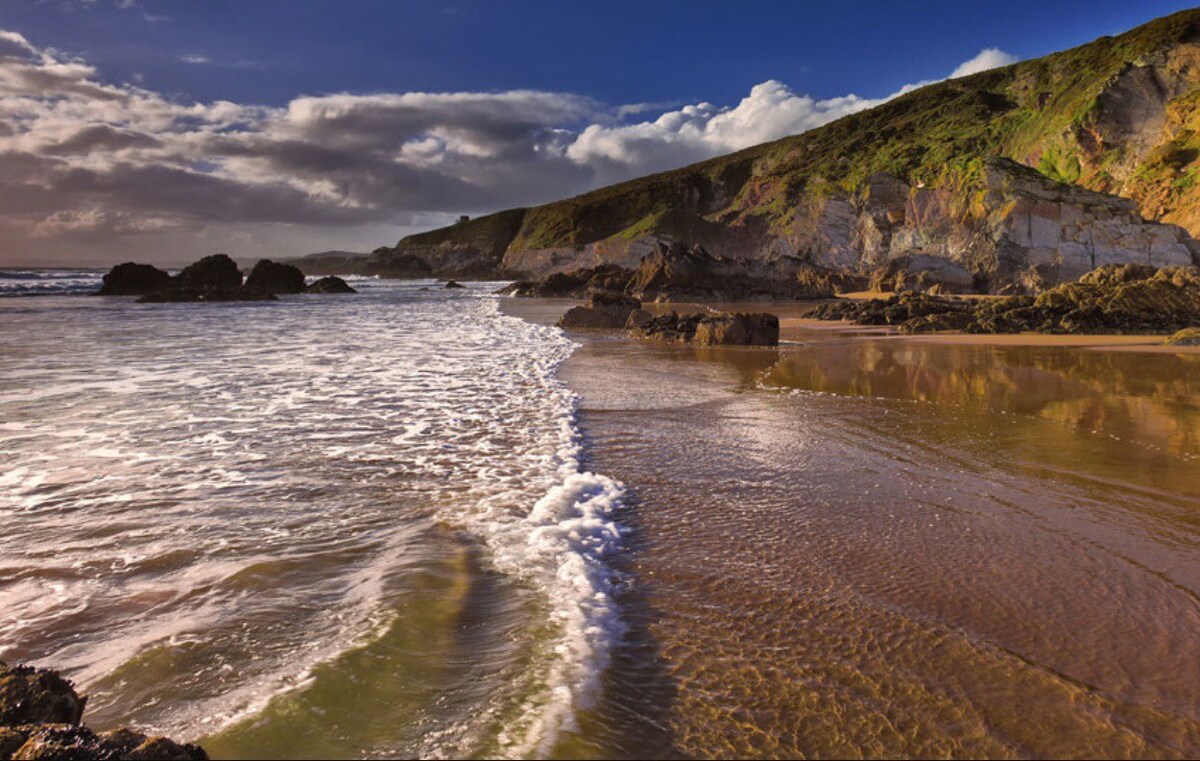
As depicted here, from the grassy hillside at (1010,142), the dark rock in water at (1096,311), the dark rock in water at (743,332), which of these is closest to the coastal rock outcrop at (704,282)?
the grassy hillside at (1010,142)

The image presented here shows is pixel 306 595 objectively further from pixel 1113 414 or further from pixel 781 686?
pixel 1113 414

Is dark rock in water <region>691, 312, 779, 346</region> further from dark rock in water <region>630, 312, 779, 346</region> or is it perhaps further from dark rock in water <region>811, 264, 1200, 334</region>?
dark rock in water <region>811, 264, 1200, 334</region>

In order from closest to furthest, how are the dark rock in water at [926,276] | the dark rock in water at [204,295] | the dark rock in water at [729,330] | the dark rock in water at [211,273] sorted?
the dark rock in water at [729,330], the dark rock in water at [926,276], the dark rock in water at [204,295], the dark rock in water at [211,273]

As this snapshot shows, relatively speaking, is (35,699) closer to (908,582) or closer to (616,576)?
(616,576)

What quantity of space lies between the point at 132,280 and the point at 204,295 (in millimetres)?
10107

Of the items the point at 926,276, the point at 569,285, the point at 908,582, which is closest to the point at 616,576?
the point at 908,582

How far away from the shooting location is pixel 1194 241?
33562 mm

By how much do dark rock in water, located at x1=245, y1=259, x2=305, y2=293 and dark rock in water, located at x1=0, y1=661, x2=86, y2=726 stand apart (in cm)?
5840

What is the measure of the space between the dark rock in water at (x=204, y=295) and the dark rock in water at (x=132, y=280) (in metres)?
5.81

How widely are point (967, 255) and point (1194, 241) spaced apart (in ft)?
34.0

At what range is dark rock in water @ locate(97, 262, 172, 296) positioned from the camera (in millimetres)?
46500

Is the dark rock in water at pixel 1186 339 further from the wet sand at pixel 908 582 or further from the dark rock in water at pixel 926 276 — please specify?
the dark rock in water at pixel 926 276

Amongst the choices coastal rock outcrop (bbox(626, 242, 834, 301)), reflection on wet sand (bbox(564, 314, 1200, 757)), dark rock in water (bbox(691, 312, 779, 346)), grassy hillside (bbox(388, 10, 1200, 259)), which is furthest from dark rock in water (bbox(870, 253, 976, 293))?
reflection on wet sand (bbox(564, 314, 1200, 757))

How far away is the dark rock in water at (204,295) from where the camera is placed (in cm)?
3947
